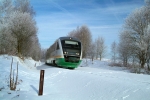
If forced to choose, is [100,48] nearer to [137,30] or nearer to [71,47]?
[137,30]

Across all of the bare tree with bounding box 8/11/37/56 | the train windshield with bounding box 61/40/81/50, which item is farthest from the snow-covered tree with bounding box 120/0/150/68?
the bare tree with bounding box 8/11/37/56

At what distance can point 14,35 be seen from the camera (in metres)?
22.7

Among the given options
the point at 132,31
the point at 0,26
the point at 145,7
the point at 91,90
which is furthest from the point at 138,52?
the point at 0,26

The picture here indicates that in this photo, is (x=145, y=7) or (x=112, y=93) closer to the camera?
(x=112, y=93)

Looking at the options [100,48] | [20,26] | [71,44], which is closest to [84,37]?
[100,48]

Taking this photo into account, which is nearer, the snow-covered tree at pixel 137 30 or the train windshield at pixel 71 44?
the train windshield at pixel 71 44

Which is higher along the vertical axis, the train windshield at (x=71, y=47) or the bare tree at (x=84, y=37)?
the bare tree at (x=84, y=37)

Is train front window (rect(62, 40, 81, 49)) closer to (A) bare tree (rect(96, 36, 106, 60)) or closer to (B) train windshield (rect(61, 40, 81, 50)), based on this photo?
(B) train windshield (rect(61, 40, 81, 50))

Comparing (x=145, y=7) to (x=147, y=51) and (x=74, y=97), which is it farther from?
(x=74, y=97)

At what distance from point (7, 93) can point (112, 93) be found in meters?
4.31

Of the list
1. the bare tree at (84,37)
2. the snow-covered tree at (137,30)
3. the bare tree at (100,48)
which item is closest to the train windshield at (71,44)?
the snow-covered tree at (137,30)

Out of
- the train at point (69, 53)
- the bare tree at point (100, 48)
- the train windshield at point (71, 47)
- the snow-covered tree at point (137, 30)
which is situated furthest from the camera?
the bare tree at point (100, 48)

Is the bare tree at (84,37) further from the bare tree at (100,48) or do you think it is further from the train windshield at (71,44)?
the train windshield at (71,44)

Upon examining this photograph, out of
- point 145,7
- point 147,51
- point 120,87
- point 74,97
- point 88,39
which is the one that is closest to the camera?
point 120,87
